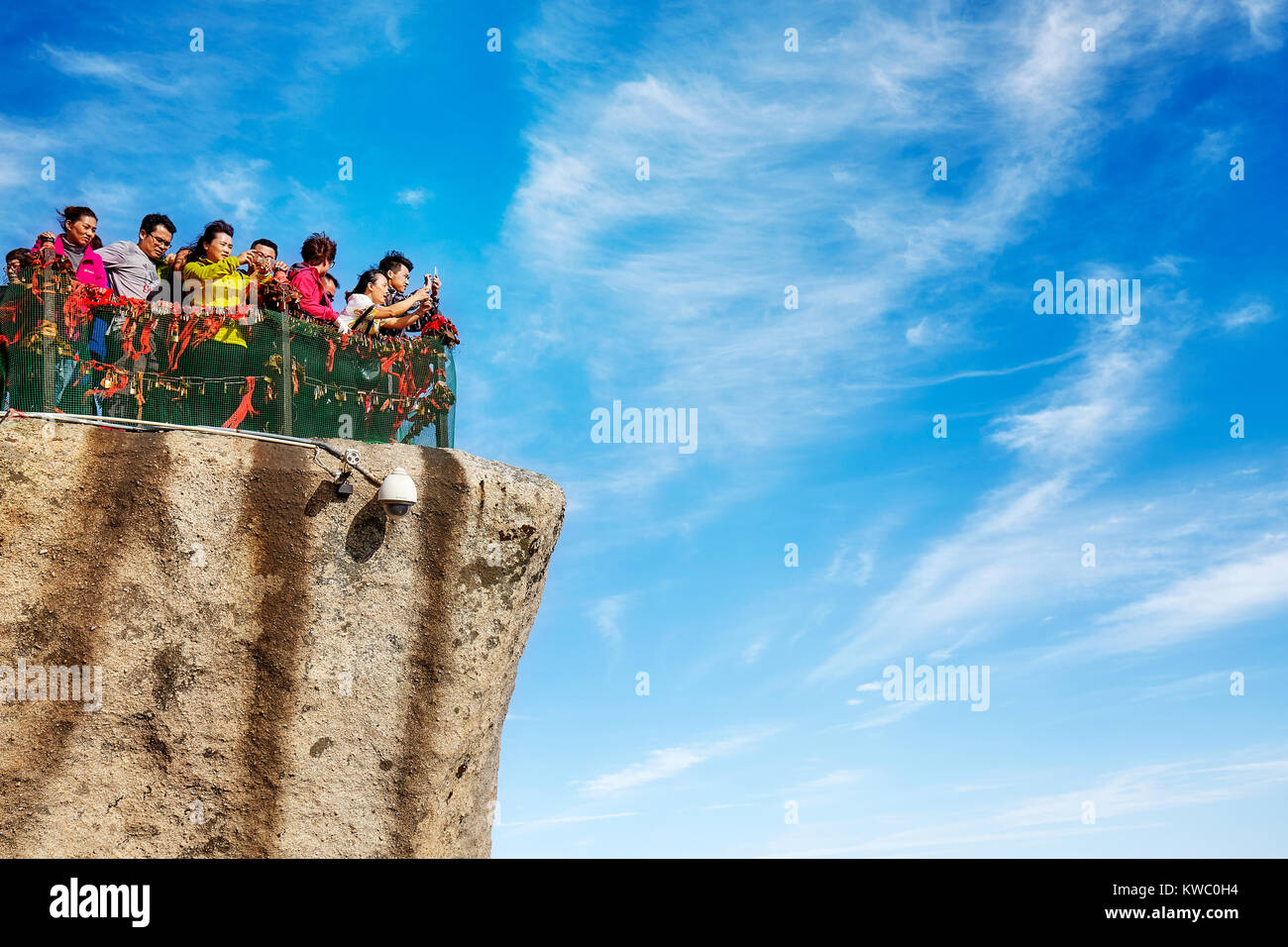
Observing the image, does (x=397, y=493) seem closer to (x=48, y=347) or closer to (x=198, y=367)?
(x=198, y=367)

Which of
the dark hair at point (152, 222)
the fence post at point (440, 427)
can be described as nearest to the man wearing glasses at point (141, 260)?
the dark hair at point (152, 222)

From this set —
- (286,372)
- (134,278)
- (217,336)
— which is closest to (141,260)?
(134,278)

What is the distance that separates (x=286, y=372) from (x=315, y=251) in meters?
1.85

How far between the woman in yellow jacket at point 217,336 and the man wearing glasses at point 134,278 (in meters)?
0.33

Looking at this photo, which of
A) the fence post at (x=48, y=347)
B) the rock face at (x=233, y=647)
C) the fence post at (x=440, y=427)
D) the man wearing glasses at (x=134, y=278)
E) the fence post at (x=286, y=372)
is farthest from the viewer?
the fence post at (x=440, y=427)

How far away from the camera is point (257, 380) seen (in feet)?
38.9

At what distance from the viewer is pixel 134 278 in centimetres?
1193

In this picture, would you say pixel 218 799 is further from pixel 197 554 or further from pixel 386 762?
pixel 197 554

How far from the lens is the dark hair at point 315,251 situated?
13.0 meters

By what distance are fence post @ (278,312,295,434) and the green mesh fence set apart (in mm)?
11

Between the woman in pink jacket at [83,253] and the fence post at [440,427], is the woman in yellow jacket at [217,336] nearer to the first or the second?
the woman in pink jacket at [83,253]
